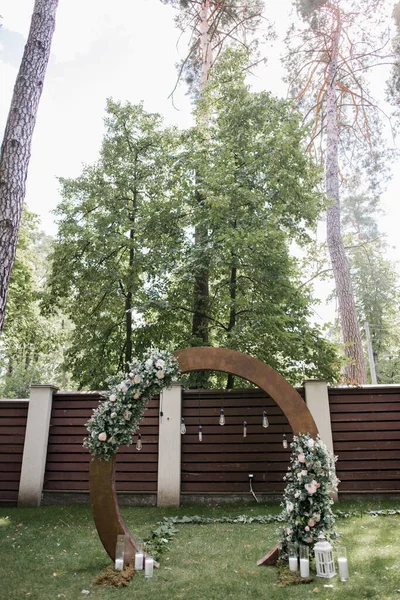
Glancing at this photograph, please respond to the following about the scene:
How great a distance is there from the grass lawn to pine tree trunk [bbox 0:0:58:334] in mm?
2348

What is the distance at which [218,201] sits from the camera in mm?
8078

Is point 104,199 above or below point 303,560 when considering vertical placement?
above

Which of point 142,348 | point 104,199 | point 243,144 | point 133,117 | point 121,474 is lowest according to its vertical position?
point 121,474

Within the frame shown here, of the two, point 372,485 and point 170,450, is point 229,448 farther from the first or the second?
point 372,485

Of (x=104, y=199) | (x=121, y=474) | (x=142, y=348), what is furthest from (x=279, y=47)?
(x=121, y=474)

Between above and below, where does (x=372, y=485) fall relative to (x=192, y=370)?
below

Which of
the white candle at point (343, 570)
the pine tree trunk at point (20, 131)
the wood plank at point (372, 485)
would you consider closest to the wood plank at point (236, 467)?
the wood plank at point (372, 485)

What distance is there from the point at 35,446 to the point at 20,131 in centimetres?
471

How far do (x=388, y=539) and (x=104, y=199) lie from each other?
8.35 m

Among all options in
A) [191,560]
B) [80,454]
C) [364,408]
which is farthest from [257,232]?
[191,560]

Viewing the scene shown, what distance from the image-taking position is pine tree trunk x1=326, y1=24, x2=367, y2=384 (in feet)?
30.3

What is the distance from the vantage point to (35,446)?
22.4 ft

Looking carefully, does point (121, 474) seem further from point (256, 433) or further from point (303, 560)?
point (303, 560)

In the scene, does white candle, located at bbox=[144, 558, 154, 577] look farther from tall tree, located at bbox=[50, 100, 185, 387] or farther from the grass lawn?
tall tree, located at bbox=[50, 100, 185, 387]
